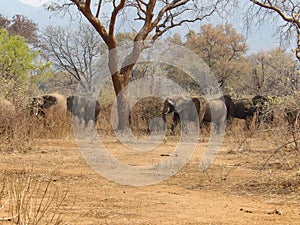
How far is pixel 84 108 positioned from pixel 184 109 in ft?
11.3

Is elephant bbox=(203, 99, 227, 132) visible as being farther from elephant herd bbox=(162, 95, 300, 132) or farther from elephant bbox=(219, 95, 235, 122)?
elephant bbox=(219, 95, 235, 122)

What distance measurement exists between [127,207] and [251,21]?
28.5ft

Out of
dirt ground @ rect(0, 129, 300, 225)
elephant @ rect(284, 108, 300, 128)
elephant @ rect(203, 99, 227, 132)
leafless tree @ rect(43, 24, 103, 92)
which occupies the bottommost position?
dirt ground @ rect(0, 129, 300, 225)

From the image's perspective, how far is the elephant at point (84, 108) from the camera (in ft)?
61.6

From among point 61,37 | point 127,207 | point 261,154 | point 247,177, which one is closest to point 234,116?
point 261,154

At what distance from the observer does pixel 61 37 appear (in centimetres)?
3556

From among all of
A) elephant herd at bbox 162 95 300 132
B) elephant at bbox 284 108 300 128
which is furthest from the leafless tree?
elephant at bbox 284 108 300 128

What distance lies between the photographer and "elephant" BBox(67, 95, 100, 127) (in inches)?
739

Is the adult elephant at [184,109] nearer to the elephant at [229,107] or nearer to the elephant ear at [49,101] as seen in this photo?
the elephant at [229,107]

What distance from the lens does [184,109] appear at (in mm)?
18344

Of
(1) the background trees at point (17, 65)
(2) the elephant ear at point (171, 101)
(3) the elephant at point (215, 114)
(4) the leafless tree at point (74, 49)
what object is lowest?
(3) the elephant at point (215, 114)

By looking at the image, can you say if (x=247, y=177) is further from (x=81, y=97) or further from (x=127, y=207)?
(x=81, y=97)

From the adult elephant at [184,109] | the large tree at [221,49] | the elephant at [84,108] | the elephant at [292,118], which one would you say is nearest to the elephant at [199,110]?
the adult elephant at [184,109]

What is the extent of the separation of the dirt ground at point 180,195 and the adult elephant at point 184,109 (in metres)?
7.32
